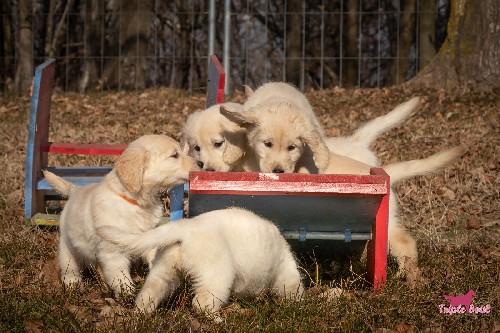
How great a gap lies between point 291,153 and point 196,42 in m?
11.7

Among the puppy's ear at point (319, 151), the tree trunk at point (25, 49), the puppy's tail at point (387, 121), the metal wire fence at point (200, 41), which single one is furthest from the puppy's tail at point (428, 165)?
the tree trunk at point (25, 49)

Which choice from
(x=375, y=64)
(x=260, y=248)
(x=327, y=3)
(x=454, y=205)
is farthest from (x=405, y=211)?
(x=327, y=3)

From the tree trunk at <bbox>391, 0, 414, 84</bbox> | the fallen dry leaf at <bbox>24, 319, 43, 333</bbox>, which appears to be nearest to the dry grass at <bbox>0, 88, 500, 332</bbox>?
the fallen dry leaf at <bbox>24, 319, 43, 333</bbox>

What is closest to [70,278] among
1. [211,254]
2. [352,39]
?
[211,254]

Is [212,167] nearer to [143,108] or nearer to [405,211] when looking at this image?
[405,211]

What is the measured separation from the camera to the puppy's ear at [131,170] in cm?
425

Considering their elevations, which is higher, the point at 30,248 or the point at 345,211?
the point at 345,211

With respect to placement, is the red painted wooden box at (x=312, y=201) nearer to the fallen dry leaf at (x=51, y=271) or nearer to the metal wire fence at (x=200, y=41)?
the fallen dry leaf at (x=51, y=271)

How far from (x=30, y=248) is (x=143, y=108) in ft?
18.6

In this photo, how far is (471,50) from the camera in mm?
9898

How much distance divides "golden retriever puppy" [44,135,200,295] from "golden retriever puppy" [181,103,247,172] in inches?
24.9

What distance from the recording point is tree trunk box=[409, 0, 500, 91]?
9742 millimetres

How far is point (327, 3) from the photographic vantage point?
20078 mm

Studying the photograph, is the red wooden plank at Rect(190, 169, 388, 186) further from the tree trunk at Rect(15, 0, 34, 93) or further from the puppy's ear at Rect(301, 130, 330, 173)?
the tree trunk at Rect(15, 0, 34, 93)
